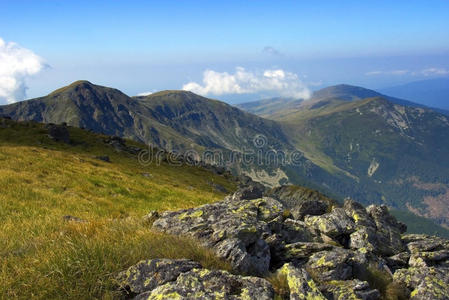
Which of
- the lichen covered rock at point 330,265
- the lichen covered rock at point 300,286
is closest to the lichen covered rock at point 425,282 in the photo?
the lichen covered rock at point 330,265

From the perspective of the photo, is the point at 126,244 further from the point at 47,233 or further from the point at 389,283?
the point at 389,283

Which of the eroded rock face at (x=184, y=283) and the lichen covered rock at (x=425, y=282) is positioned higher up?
the eroded rock face at (x=184, y=283)

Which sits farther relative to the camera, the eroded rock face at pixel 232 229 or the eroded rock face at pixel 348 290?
the eroded rock face at pixel 232 229

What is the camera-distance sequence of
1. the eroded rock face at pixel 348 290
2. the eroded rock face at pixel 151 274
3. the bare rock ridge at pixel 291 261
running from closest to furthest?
the eroded rock face at pixel 151 274 → the bare rock ridge at pixel 291 261 → the eroded rock face at pixel 348 290

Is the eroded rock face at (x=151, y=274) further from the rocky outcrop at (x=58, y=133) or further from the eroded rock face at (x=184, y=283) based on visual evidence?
the rocky outcrop at (x=58, y=133)

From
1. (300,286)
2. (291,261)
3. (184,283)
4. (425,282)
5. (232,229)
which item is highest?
(232,229)

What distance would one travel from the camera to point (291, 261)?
451 inches

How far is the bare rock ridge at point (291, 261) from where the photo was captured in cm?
794

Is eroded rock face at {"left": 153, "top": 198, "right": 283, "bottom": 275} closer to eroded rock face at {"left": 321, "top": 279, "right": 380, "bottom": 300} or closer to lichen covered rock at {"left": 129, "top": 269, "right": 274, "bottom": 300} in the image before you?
lichen covered rock at {"left": 129, "top": 269, "right": 274, "bottom": 300}

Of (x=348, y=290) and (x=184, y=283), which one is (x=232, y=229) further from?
(x=348, y=290)

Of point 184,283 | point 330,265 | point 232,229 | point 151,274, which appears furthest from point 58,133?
point 184,283

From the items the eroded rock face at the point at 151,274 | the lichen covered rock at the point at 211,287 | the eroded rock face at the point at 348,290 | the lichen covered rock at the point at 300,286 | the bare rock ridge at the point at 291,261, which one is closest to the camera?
the lichen covered rock at the point at 211,287

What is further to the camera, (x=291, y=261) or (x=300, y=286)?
(x=291, y=261)

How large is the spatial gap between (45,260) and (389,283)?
10907mm
